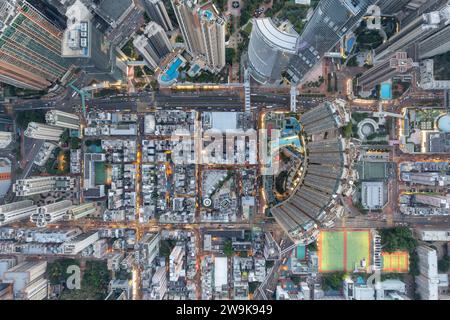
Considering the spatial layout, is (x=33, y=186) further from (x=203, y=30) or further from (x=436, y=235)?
(x=436, y=235)

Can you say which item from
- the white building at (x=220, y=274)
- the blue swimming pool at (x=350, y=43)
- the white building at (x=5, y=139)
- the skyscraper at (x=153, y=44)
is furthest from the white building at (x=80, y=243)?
the blue swimming pool at (x=350, y=43)

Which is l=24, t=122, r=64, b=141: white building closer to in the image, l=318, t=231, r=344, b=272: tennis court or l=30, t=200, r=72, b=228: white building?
l=30, t=200, r=72, b=228: white building

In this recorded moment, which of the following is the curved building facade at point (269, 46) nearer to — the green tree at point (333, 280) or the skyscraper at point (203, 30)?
the skyscraper at point (203, 30)

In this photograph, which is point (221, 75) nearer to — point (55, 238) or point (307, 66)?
point (307, 66)

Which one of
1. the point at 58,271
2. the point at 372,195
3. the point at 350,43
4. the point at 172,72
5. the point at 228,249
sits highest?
the point at 350,43

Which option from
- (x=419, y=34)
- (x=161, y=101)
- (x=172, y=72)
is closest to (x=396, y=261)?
(x=419, y=34)

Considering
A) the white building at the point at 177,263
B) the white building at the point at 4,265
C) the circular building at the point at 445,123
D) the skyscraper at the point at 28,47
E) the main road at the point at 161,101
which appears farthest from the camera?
the main road at the point at 161,101
